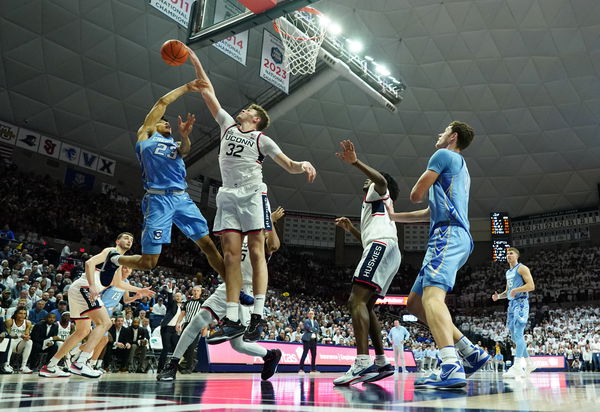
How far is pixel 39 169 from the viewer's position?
24.1 m

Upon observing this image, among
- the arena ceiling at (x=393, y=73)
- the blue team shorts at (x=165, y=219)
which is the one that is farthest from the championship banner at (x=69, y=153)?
the blue team shorts at (x=165, y=219)

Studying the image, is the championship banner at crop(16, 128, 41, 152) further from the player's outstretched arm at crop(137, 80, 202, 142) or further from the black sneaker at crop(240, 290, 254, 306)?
→ the black sneaker at crop(240, 290, 254, 306)

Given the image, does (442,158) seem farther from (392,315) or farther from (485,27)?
(392,315)

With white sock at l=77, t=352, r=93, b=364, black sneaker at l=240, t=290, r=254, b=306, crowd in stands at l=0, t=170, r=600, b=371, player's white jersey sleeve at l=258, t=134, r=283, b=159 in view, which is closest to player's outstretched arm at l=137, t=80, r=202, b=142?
player's white jersey sleeve at l=258, t=134, r=283, b=159

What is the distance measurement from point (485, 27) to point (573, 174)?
12.7m

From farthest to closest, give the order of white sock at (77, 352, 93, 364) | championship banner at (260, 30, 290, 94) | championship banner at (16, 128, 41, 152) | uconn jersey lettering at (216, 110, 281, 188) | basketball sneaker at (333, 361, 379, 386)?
1. championship banner at (16, 128, 41, 152)
2. championship banner at (260, 30, 290, 94)
3. white sock at (77, 352, 93, 364)
4. uconn jersey lettering at (216, 110, 281, 188)
5. basketball sneaker at (333, 361, 379, 386)

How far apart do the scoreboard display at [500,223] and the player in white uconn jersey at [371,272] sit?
29.6 metres

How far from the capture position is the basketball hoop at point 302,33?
693 inches

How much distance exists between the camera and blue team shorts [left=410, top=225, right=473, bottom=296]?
3916mm

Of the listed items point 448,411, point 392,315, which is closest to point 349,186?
point 392,315

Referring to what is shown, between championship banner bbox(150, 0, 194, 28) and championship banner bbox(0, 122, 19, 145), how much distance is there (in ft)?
41.9

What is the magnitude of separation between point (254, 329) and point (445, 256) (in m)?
1.80

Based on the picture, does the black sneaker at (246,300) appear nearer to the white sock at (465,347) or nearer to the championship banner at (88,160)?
the white sock at (465,347)

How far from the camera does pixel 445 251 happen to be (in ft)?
13.1
